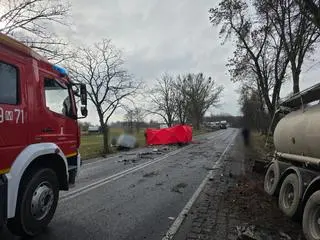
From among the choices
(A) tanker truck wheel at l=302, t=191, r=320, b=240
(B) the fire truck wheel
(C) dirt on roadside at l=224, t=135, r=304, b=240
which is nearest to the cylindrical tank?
(A) tanker truck wheel at l=302, t=191, r=320, b=240

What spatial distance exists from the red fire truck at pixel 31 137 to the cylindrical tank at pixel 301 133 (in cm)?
433

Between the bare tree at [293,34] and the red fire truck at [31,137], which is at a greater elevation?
the bare tree at [293,34]

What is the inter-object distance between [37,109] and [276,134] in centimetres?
621

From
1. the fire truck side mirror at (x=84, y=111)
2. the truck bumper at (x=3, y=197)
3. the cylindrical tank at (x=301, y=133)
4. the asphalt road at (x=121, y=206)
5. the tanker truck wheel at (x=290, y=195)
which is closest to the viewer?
the truck bumper at (x=3, y=197)

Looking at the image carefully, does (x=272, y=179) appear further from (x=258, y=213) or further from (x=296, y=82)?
(x=296, y=82)

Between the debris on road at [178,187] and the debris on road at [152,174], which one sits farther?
the debris on road at [152,174]

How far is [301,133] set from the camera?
742 centimetres

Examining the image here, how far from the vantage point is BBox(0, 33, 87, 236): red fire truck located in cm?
509

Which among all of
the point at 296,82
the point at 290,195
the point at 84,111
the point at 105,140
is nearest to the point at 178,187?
the point at 290,195

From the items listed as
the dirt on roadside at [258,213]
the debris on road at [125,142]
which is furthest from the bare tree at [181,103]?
the dirt on roadside at [258,213]

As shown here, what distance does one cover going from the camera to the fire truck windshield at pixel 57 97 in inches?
249

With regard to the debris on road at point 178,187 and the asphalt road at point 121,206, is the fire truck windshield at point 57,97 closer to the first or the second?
the asphalt road at point 121,206

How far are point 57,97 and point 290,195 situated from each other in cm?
494

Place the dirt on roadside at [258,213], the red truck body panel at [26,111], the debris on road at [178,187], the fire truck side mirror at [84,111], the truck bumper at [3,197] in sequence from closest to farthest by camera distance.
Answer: the truck bumper at [3,197] → the red truck body panel at [26,111] → the dirt on roadside at [258,213] → the fire truck side mirror at [84,111] → the debris on road at [178,187]
